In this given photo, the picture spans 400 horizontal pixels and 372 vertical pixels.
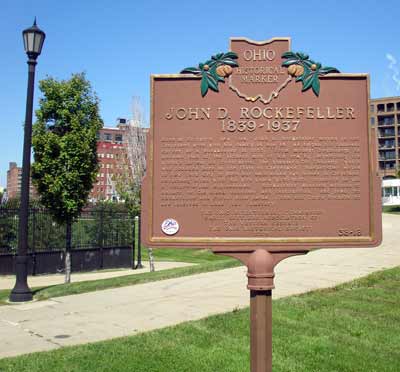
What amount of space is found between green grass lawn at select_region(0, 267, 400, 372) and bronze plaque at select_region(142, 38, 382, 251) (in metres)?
1.80

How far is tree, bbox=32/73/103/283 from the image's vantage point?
1188 cm

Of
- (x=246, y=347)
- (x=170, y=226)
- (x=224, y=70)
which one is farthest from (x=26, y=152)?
(x=224, y=70)

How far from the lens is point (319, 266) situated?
1296 cm

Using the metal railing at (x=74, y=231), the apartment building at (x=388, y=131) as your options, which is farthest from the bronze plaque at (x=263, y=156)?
the apartment building at (x=388, y=131)

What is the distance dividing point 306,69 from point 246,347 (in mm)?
3440

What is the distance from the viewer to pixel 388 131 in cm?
8638

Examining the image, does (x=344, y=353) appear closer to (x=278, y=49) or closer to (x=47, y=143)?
(x=278, y=49)

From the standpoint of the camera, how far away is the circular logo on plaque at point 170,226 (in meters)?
4.18

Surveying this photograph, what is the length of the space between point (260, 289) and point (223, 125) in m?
1.51

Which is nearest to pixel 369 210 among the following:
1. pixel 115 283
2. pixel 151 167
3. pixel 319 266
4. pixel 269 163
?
pixel 269 163

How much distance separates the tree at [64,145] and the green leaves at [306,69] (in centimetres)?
875

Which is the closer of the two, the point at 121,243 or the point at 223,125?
the point at 223,125

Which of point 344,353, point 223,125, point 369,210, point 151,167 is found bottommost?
point 344,353

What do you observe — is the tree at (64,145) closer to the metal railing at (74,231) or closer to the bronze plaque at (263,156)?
the metal railing at (74,231)
